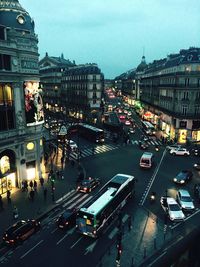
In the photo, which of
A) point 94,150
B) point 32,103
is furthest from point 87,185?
point 94,150

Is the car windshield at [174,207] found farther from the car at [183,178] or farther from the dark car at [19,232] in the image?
the dark car at [19,232]

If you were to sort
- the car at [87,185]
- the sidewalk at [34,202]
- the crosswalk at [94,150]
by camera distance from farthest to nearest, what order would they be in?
the crosswalk at [94,150], the car at [87,185], the sidewalk at [34,202]

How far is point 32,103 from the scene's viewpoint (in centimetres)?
3797

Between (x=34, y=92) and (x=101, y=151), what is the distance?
22.6 metres

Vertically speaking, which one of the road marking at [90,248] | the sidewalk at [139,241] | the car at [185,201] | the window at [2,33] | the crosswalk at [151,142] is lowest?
the road marking at [90,248]

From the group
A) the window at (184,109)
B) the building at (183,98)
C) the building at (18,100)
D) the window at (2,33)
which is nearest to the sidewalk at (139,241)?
the building at (18,100)

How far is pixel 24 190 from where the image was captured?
3569 centimetres

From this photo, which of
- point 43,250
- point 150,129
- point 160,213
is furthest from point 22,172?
point 150,129

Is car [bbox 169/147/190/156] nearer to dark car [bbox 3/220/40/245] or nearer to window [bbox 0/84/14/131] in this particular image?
window [bbox 0/84/14/131]

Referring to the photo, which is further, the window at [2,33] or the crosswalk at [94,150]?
the crosswalk at [94,150]

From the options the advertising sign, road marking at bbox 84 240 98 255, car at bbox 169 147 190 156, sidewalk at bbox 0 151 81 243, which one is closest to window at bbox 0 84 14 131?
the advertising sign

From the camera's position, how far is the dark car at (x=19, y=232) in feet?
76.9

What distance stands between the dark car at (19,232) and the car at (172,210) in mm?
14111

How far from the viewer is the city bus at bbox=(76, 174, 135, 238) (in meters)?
23.8
